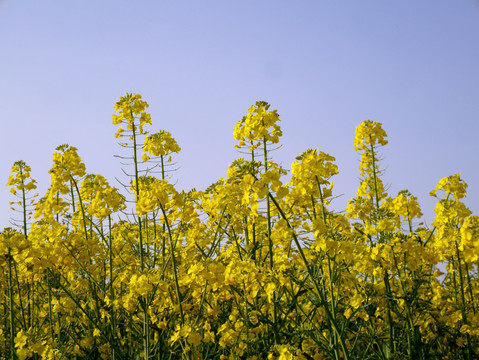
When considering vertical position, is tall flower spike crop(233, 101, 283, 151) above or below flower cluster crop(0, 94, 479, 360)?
above

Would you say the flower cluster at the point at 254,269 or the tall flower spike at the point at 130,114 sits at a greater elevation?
the tall flower spike at the point at 130,114

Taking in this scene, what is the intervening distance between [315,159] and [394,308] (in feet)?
5.78

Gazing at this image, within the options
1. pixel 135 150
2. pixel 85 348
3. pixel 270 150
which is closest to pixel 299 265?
pixel 270 150

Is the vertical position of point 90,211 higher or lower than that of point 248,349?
higher

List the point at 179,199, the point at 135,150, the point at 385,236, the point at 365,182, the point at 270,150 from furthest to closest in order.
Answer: the point at 365,182 < the point at 135,150 < the point at 385,236 < the point at 270,150 < the point at 179,199

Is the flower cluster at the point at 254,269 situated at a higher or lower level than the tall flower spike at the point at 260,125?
lower

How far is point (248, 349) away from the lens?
3.66 metres

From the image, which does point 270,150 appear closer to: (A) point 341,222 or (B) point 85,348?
(A) point 341,222

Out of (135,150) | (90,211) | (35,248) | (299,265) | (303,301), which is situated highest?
(135,150)

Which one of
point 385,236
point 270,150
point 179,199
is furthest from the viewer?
point 385,236

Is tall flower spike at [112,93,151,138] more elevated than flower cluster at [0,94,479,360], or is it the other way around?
tall flower spike at [112,93,151,138]

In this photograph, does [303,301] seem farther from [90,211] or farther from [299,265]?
[90,211]

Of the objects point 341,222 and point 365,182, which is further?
point 365,182

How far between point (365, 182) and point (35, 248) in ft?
11.4
